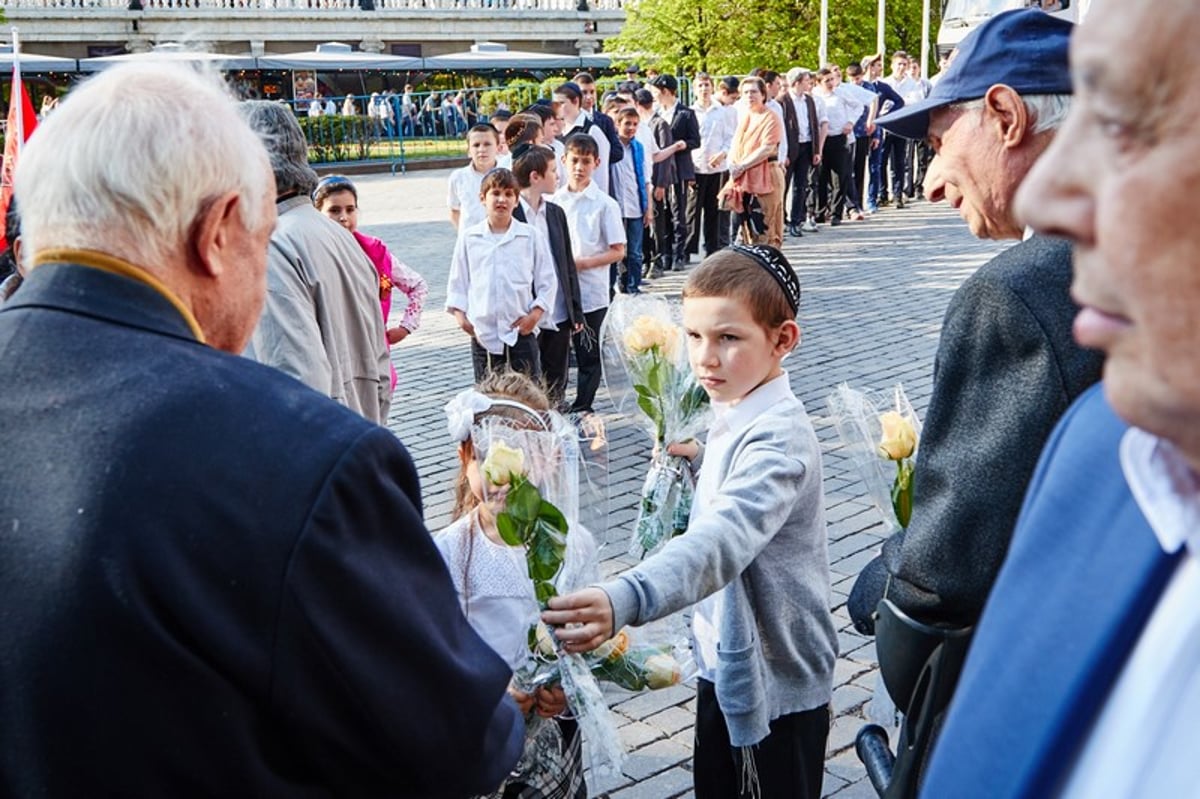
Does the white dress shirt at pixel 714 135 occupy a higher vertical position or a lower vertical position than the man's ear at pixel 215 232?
lower

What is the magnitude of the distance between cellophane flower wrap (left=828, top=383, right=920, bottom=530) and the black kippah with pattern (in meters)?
0.28

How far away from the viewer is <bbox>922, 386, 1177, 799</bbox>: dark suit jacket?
1.19 m

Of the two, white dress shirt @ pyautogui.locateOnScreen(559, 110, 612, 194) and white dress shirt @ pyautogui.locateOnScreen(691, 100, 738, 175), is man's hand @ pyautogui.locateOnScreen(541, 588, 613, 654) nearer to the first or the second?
white dress shirt @ pyautogui.locateOnScreen(559, 110, 612, 194)

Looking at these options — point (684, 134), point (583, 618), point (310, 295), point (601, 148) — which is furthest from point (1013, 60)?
point (684, 134)

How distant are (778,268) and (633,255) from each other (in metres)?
8.61

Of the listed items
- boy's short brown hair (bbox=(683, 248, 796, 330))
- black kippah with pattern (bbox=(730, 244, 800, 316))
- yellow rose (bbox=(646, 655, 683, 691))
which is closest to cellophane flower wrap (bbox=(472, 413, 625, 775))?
yellow rose (bbox=(646, 655, 683, 691))

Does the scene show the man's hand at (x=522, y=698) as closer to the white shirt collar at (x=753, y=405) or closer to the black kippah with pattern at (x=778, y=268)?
the white shirt collar at (x=753, y=405)

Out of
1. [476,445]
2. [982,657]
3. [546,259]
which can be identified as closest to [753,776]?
[476,445]

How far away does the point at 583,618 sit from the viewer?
2406 millimetres

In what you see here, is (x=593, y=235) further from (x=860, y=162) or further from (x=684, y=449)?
(x=860, y=162)

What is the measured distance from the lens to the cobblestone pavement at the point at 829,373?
412cm

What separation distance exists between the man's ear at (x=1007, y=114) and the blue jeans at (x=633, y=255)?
912 centimetres

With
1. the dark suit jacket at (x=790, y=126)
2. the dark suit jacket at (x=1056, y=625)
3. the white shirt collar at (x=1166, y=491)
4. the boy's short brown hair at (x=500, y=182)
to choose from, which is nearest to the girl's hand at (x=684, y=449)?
the dark suit jacket at (x=1056, y=625)

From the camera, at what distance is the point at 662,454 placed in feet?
11.9
